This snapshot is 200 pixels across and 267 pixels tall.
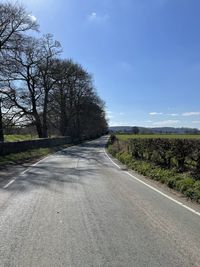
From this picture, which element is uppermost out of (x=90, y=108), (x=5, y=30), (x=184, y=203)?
(x=5, y=30)

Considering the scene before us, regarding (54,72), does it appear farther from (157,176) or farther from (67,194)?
(67,194)

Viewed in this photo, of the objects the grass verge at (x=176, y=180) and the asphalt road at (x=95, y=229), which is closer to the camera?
the asphalt road at (x=95, y=229)

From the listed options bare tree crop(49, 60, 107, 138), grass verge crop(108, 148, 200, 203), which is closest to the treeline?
bare tree crop(49, 60, 107, 138)

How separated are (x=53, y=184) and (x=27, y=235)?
23.6 ft

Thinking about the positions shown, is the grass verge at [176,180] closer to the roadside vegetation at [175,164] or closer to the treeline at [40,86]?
the roadside vegetation at [175,164]

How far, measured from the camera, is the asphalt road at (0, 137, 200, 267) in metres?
5.24

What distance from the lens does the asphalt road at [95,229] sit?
5.24 metres

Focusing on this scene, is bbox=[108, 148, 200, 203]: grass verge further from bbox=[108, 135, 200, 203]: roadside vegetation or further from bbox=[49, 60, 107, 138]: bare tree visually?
bbox=[49, 60, 107, 138]: bare tree

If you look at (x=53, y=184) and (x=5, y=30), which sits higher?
(x=5, y=30)

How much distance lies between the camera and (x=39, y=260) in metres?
5.13

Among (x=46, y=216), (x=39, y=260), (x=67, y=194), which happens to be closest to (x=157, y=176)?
(x=67, y=194)

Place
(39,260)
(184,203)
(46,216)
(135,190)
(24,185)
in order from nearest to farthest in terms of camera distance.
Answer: (39,260) < (46,216) < (184,203) < (135,190) < (24,185)

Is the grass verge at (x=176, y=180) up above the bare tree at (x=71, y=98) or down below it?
below

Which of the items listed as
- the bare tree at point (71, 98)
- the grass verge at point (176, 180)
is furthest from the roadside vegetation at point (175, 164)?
the bare tree at point (71, 98)
